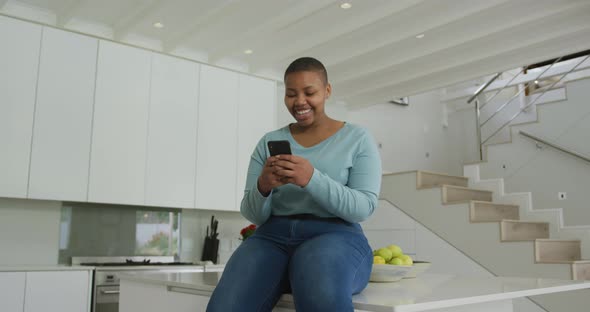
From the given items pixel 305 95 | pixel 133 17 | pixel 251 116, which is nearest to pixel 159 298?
pixel 305 95

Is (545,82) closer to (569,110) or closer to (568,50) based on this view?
(569,110)

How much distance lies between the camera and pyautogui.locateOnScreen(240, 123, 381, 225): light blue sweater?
1439 millimetres

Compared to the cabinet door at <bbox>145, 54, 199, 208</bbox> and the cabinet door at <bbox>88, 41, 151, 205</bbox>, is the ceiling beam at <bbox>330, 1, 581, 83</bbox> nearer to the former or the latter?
the cabinet door at <bbox>145, 54, 199, 208</bbox>

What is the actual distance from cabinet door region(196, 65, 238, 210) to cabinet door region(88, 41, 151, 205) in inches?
20.5

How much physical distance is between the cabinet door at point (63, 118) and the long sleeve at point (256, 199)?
8.97 feet

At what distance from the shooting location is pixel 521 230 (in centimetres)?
509

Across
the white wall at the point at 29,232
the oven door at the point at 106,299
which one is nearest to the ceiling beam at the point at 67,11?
the white wall at the point at 29,232

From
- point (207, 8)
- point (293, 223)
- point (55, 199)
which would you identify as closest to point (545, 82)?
point (207, 8)

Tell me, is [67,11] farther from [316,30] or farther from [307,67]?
[307,67]

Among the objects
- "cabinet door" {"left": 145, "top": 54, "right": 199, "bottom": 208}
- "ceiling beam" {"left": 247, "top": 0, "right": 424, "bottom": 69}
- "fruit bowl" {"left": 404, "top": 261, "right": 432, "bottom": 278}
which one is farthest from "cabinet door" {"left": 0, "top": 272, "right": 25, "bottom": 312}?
"fruit bowl" {"left": 404, "top": 261, "right": 432, "bottom": 278}

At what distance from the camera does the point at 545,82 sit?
22.2 ft

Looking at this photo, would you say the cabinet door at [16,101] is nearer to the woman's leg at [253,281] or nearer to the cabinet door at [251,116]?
the cabinet door at [251,116]

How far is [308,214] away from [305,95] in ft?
1.14

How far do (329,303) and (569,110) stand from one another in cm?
546
